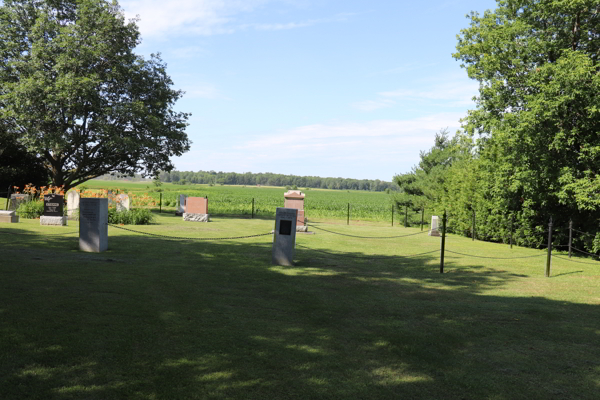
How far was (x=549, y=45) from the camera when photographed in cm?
1755

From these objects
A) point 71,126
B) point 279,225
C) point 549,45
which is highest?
point 549,45

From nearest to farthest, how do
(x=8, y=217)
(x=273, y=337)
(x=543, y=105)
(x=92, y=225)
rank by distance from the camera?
(x=273, y=337) → (x=92, y=225) → (x=543, y=105) → (x=8, y=217)

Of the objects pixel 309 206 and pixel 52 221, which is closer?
pixel 52 221

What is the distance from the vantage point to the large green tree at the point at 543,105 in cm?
1606

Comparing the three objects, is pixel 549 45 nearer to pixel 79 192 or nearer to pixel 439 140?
pixel 439 140

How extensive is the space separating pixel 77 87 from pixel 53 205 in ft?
35.3

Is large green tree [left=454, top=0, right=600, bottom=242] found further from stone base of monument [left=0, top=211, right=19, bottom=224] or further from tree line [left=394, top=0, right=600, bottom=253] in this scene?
stone base of monument [left=0, top=211, right=19, bottom=224]

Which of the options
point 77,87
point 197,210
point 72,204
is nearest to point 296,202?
point 197,210

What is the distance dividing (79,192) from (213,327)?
745 inches

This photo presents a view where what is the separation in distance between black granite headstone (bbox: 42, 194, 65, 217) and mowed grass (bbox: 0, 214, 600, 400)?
694 centimetres

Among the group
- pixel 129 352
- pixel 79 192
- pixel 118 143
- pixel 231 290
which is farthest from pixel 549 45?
pixel 118 143

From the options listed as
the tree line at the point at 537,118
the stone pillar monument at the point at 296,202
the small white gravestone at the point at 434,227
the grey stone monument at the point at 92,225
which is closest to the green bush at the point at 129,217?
the stone pillar monument at the point at 296,202

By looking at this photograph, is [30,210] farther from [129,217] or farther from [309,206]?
[309,206]

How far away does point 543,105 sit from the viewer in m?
16.6
